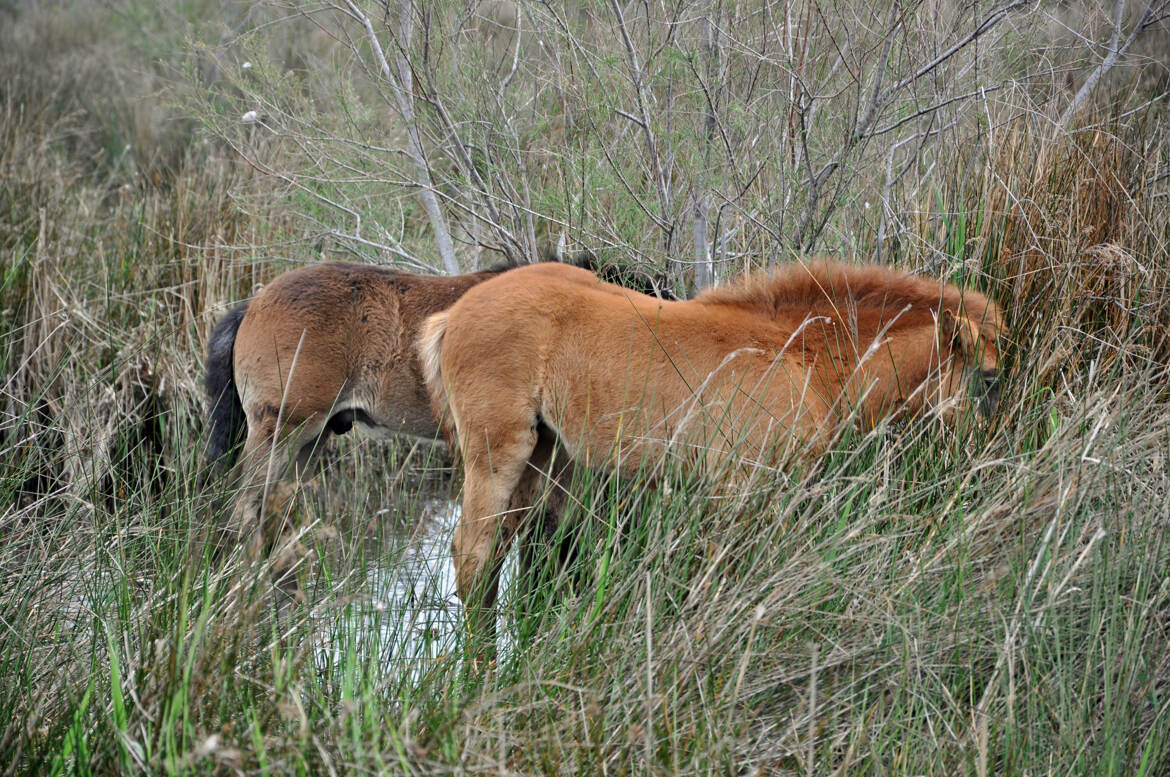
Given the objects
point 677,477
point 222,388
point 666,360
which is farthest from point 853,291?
point 222,388

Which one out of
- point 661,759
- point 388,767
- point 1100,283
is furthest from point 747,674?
point 1100,283

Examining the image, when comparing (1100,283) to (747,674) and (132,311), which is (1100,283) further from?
(132,311)

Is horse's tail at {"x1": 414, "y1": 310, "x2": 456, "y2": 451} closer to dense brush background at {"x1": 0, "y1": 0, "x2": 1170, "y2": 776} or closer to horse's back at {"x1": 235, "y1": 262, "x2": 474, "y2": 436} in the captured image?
dense brush background at {"x1": 0, "y1": 0, "x2": 1170, "y2": 776}

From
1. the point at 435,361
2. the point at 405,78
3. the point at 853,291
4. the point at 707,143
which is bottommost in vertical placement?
the point at 435,361

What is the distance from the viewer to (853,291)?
3.83 metres

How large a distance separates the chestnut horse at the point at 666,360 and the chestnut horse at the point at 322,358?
3.21 ft

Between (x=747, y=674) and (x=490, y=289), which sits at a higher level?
(x=490, y=289)

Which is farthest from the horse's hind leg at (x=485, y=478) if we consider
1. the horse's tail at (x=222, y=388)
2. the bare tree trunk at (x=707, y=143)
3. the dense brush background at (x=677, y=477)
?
the horse's tail at (x=222, y=388)

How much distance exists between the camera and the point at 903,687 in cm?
257

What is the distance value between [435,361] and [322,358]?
3.57 ft

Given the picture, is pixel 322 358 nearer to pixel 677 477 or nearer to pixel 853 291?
pixel 677 477

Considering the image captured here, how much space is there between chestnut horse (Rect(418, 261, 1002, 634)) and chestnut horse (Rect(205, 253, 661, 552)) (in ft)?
3.21

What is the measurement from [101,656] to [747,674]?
1.74 meters

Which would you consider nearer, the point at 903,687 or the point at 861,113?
the point at 903,687
